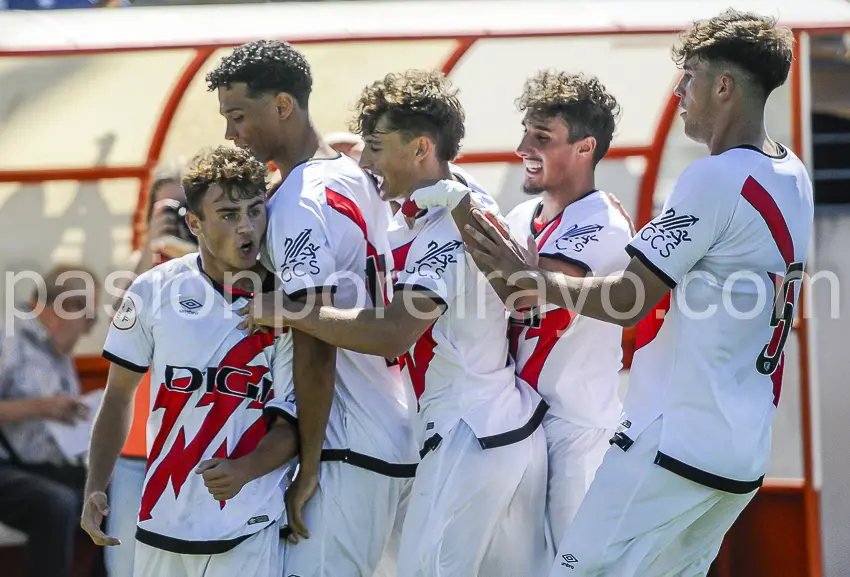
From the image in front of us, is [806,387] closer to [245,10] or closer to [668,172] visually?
[668,172]

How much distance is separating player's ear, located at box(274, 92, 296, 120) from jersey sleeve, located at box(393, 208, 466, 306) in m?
0.59

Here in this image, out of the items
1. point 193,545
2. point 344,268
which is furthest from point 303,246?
point 193,545

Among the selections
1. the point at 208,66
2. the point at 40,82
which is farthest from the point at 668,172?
the point at 40,82

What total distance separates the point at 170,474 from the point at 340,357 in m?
0.60

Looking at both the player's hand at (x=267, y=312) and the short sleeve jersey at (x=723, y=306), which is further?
the player's hand at (x=267, y=312)

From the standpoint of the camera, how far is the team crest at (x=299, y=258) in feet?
10.2

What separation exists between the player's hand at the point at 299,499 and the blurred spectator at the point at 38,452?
86.8 inches

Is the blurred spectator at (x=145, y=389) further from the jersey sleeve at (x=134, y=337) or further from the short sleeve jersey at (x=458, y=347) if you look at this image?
the short sleeve jersey at (x=458, y=347)

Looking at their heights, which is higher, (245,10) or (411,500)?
Answer: (245,10)

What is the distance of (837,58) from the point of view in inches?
252

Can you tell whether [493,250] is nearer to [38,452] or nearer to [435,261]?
[435,261]

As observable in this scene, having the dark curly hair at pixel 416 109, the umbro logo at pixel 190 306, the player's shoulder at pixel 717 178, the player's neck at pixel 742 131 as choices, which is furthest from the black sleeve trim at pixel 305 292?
the player's neck at pixel 742 131

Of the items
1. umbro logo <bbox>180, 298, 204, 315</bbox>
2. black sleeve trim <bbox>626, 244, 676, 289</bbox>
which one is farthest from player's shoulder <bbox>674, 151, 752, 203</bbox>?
umbro logo <bbox>180, 298, 204, 315</bbox>

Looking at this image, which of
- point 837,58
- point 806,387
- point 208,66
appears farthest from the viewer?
point 837,58
